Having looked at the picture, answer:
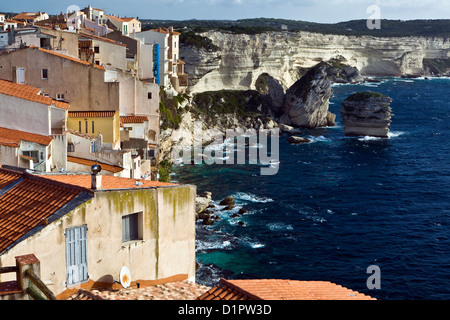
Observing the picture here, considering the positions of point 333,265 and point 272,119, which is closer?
point 333,265

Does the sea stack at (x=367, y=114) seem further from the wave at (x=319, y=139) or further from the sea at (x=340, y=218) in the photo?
the wave at (x=319, y=139)

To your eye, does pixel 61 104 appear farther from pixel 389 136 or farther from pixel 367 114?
pixel 389 136

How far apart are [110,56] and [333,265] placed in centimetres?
2725

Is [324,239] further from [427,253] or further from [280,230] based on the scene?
[427,253]

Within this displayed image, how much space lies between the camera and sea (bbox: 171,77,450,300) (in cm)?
4619

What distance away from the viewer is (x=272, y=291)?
14.5 meters

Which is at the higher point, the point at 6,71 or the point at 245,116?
the point at 6,71

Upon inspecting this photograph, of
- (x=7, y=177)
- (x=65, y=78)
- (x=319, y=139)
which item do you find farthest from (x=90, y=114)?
(x=319, y=139)

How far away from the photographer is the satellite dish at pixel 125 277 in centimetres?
1753

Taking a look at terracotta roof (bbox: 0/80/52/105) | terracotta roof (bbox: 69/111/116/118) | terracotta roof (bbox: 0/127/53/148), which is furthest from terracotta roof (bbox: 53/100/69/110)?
terracotta roof (bbox: 0/127/53/148)

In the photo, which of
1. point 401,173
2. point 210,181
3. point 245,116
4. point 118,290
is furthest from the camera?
point 245,116

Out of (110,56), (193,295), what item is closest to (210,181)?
(110,56)

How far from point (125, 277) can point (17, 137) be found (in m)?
17.0

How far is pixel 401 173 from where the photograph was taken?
8075cm
